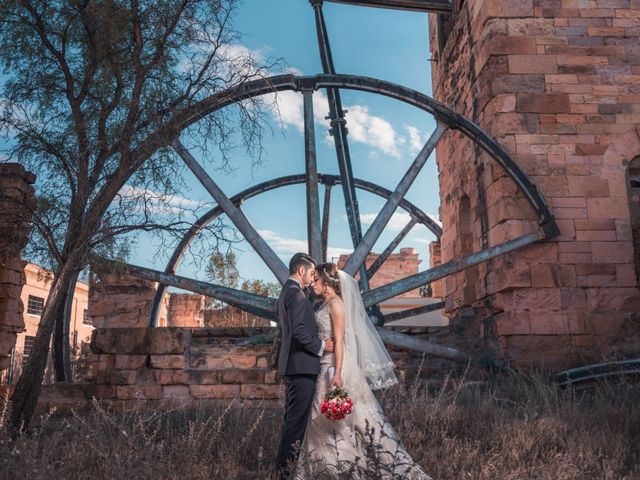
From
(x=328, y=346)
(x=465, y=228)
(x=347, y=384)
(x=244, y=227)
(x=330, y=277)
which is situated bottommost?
(x=347, y=384)

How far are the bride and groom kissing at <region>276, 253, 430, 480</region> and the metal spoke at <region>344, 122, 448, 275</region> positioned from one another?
2.63 metres

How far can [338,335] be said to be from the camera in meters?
3.82

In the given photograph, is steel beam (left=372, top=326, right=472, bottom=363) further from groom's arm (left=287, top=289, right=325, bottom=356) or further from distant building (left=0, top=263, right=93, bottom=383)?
distant building (left=0, top=263, right=93, bottom=383)

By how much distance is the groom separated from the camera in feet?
11.9

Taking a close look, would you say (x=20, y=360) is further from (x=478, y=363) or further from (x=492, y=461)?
(x=492, y=461)

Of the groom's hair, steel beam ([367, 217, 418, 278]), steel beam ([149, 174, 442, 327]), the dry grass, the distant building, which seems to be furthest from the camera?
the distant building

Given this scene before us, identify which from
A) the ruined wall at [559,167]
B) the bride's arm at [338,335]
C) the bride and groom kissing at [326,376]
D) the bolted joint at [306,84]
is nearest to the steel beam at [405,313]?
the ruined wall at [559,167]

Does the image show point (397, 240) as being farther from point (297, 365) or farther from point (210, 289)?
point (297, 365)

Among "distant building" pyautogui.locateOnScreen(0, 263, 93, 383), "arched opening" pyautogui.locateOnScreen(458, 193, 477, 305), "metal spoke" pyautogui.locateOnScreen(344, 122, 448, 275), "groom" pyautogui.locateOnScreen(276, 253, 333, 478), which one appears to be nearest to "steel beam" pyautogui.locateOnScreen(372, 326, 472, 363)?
"metal spoke" pyautogui.locateOnScreen(344, 122, 448, 275)

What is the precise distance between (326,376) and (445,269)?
3.71 m

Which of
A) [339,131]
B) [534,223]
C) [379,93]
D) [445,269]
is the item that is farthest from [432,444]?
[339,131]

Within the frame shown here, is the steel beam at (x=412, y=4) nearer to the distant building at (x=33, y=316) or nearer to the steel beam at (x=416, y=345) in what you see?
the steel beam at (x=416, y=345)

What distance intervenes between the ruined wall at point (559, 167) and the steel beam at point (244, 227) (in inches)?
113

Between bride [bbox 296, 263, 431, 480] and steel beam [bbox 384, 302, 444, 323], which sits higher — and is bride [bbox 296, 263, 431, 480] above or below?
below
